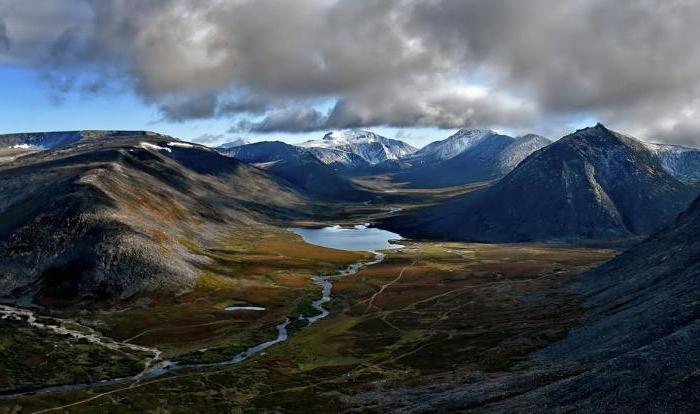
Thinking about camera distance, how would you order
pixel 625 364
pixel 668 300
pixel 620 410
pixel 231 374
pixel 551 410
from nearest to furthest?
pixel 620 410 < pixel 551 410 < pixel 625 364 < pixel 668 300 < pixel 231 374

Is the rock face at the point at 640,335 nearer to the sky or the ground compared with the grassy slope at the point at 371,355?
nearer to the sky

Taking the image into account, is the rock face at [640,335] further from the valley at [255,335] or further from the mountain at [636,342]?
the valley at [255,335]

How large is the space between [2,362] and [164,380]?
32.9 metres

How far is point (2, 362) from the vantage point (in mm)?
107312

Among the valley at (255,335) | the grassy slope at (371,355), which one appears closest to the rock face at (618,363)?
the valley at (255,335)

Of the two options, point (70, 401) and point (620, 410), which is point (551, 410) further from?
point (70, 401)

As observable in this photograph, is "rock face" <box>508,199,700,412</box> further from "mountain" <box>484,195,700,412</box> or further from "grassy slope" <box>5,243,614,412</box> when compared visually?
"grassy slope" <box>5,243,614,412</box>

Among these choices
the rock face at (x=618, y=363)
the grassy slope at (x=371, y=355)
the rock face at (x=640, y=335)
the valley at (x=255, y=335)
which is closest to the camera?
the rock face at (x=640, y=335)

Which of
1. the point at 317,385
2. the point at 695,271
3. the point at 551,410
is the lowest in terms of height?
the point at 317,385

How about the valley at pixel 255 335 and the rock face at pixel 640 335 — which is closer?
the rock face at pixel 640 335

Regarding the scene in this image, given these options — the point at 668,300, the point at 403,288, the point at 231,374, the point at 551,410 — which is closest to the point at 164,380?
the point at 231,374

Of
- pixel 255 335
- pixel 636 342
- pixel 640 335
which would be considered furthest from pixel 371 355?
pixel 636 342

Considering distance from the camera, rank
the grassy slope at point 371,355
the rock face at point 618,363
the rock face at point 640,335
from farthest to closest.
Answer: the grassy slope at point 371,355, the rock face at point 618,363, the rock face at point 640,335

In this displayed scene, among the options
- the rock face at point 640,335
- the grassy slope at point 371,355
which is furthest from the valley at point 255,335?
the rock face at point 640,335
